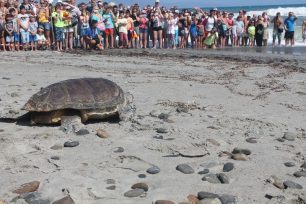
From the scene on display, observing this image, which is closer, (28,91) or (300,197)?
(300,197)

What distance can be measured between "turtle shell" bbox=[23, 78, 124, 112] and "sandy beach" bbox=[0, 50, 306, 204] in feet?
0.92

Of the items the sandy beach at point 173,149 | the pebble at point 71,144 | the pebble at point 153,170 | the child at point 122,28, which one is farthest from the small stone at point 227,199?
the child at point 122,28

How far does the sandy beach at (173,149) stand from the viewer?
154 inches

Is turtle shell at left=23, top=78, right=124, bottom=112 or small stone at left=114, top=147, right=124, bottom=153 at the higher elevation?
turtle shell at left=23, top=78, right=124, bottom=112

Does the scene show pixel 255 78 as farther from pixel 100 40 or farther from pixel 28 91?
pixel 100 40

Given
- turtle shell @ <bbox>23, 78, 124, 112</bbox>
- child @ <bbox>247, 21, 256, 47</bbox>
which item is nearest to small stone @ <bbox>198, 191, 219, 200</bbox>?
turtle shell @ <bbox>23, 78, 124, 112</bbox>

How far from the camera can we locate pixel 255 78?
10.5 metres

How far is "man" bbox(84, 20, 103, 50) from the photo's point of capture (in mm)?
16188

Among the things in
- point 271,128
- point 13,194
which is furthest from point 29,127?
point 271,128

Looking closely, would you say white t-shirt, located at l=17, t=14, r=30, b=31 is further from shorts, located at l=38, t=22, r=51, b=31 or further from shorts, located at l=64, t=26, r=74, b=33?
shorts, located at l=64, t=26, r=74, b=33

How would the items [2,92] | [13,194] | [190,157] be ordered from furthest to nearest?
[2,92]
[190,157]
[13,194]

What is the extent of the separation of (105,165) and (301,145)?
7.74ft

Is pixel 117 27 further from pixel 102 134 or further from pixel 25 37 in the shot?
pixel 102 134

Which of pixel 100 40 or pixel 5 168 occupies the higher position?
pixel 100 40
